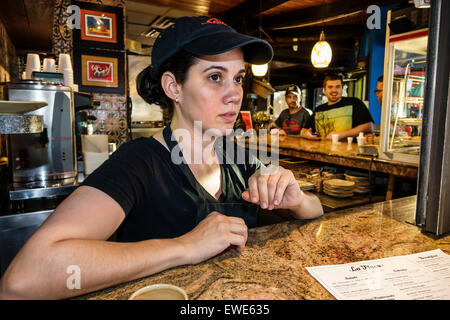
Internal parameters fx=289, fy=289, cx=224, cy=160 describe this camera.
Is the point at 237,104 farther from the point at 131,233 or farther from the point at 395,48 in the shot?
the point at 395,48

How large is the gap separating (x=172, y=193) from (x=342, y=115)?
4.47 m

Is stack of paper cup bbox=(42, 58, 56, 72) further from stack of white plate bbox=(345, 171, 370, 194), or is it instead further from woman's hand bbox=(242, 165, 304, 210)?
stack of white plate bbox=(345, 171, 370, 194)

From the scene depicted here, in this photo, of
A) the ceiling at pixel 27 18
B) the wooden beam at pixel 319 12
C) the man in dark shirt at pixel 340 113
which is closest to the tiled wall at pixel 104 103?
the ceiling at pixel 27 18

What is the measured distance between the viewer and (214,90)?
116cm

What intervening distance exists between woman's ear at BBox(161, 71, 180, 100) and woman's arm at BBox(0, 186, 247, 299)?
563 mm

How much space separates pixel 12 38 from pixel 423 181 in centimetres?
870

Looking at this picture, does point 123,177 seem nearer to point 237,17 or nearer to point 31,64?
point 31,64

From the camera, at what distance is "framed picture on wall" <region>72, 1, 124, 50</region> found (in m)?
3.78

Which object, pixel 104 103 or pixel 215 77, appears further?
pixel 104 103

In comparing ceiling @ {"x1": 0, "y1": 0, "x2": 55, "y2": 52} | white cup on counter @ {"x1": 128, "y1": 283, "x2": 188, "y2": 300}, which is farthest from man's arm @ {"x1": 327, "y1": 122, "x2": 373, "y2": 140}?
ceiling @ {"x1": 0, "y1": 0, "x2": 55, "y2": 52}

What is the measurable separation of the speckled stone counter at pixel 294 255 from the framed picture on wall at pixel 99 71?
3.67 m

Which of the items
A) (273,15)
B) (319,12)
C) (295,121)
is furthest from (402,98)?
(273,15)

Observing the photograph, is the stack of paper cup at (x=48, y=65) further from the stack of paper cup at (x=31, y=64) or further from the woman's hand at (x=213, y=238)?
the woman's hand at (x=213, y=238)

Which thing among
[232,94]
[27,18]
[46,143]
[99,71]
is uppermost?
[27,18]
